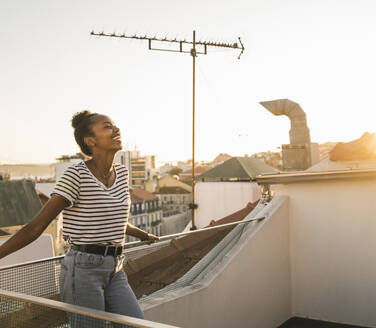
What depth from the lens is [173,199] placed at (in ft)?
227

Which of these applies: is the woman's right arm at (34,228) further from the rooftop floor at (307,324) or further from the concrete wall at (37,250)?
the concrete wall at (37,250)

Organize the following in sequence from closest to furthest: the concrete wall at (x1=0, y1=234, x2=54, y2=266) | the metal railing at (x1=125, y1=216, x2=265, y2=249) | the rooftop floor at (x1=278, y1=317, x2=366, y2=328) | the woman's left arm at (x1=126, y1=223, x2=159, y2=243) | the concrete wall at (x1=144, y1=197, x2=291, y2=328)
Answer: the woman's left arm at (x1=126, y1=223, x2=159, y2=243) < the metal railing at (x1=125, y1=216, x2=265, y2=249) < the concrete wall at (x1=144, y1=197, x2=291, y2=328) < the rooftop floor at (x1=278, y1=317, x2=366, y2=328) < the concrete wall at (x1=0, y1=234, x2=54, y2=266)

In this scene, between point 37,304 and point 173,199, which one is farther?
point 173,199

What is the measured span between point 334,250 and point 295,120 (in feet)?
37.8

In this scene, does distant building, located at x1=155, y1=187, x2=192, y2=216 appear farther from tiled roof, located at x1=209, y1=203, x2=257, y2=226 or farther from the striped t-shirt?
the striped t-shirt

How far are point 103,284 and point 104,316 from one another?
0.39m

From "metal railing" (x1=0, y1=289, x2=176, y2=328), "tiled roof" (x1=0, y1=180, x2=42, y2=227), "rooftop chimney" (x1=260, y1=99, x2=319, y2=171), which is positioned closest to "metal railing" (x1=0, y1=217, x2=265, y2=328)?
"metal railing" (x1=0, y1=289, x2=176, y2=328)

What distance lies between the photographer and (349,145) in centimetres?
996

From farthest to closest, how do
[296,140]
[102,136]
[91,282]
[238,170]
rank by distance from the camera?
[238,170] < [296,140] < [102,136] < [91,282]

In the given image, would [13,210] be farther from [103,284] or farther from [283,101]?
[103,284]

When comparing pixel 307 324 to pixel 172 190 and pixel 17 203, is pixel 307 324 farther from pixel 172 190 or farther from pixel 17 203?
pixel 172 190

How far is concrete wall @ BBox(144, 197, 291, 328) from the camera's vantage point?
3.41 m

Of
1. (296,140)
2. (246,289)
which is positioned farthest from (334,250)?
(296,140)

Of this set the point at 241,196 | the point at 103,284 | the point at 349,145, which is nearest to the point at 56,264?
the point at 103,284
